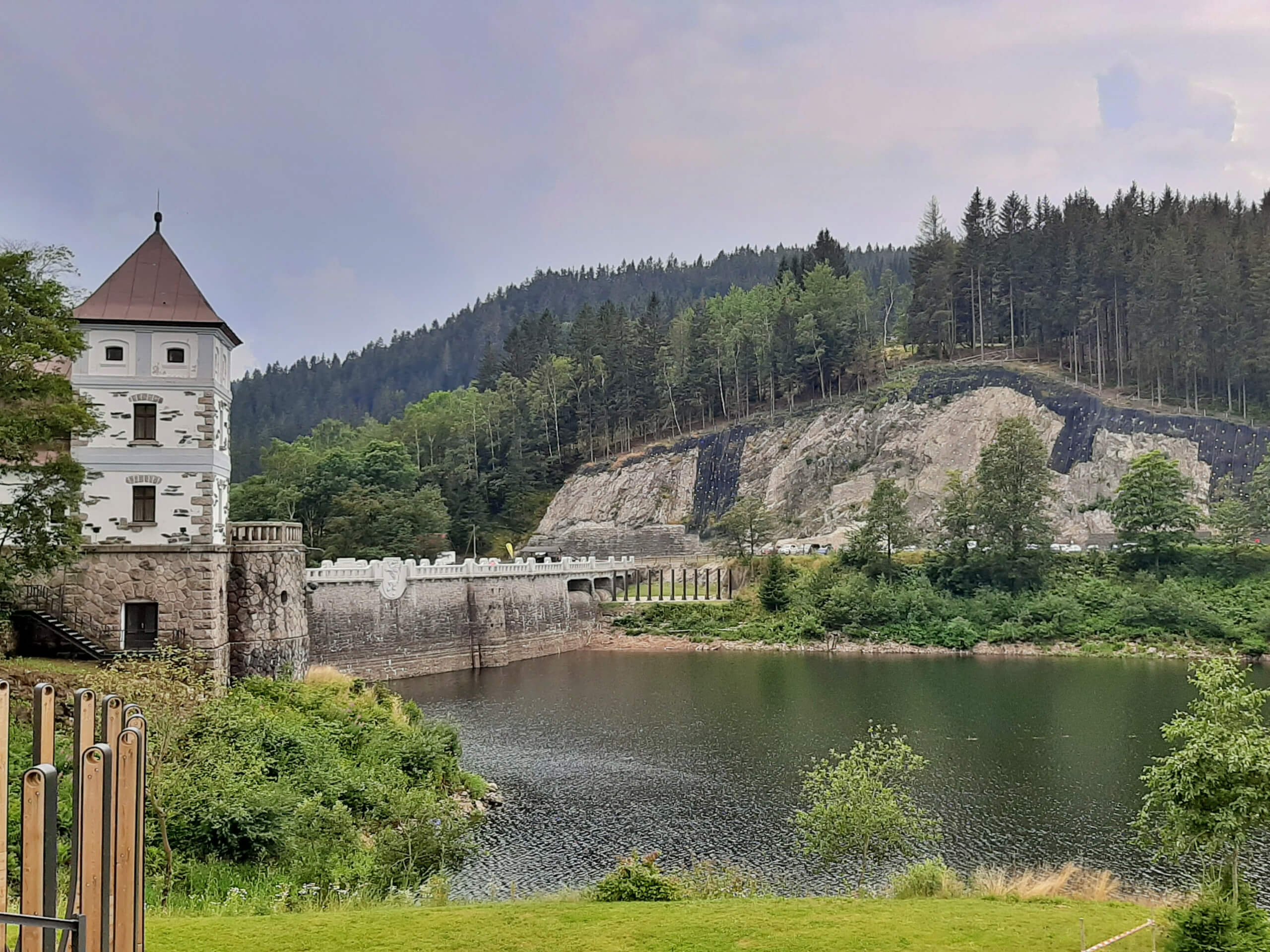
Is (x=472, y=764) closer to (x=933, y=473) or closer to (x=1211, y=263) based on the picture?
(x=933, y=473)

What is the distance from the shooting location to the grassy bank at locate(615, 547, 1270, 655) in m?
58.0

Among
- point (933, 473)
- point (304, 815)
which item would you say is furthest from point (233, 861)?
point (933, 473)

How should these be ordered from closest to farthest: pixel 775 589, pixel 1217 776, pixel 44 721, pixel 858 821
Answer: pixel 44 721
pixel 1217 776
pixel 858 821
pixel 775 589

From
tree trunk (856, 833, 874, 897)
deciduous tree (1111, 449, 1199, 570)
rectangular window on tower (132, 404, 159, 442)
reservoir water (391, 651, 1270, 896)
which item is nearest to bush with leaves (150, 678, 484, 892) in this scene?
reservoir water (391, 651, 1270, 896)

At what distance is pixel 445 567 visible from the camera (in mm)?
55344

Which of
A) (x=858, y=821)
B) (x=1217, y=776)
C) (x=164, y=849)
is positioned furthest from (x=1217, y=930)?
(x=164, y=849)

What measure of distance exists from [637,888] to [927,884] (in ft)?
18.2

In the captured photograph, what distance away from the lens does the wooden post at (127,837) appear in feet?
22.6

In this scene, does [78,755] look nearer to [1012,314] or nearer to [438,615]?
[438,615]

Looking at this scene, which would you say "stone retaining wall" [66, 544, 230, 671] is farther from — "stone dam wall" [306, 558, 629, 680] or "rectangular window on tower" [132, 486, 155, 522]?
"stone dam wall" [306, 558, 629, 680]

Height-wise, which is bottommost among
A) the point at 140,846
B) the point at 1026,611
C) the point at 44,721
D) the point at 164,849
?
the point at 164,849

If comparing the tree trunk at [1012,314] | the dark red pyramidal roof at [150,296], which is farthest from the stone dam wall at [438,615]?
the tree trunk at [1012,314]

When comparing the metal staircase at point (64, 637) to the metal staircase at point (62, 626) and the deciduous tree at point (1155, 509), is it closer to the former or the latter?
the metal staircase at point (62, 626)

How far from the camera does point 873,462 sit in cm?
8662
